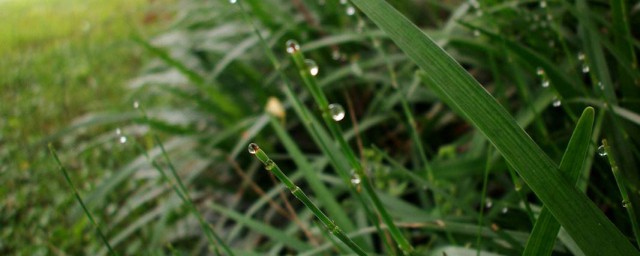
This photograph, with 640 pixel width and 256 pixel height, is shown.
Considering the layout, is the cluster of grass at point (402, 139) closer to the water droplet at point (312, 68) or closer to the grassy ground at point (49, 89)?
the water droplet at point (312, 68)

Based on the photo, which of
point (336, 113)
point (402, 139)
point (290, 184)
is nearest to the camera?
point (290, 184)

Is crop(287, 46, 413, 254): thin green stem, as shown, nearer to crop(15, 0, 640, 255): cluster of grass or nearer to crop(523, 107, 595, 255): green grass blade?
crop(15, 0, 640, 255): cluster of grass

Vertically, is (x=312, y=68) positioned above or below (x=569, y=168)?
above

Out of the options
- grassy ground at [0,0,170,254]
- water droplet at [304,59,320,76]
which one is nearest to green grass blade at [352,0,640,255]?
water droplet at [304,59,320,76]

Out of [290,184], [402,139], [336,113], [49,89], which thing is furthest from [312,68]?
[49,89]

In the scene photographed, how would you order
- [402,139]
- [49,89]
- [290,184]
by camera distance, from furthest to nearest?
1. [49,89]
2. [402,139]
3. [290,184]

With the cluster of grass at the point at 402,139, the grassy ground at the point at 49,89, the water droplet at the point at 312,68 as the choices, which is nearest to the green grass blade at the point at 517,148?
the cluster of grass at the point at 402,139

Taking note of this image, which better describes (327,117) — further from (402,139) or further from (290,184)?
(402,139)
